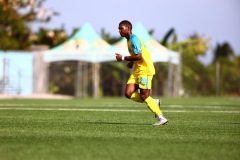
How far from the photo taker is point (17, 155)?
310 inches

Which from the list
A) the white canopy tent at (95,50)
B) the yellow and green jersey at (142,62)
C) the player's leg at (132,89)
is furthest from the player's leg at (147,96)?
the white canopy tent at (95,50)

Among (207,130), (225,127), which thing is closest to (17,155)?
(207,130)

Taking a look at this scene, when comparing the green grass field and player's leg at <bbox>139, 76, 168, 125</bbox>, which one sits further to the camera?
player's leg at <bbox>139, 76, 168, 125</bbox>

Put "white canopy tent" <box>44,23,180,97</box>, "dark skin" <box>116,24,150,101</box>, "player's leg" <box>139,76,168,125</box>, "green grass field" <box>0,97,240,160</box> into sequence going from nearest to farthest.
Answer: "green grass field" <box>0,97,240,160</box>, "dark skin" <box>116,24,150,101</box>, "player's leg" <box>139,76,168,125</box>, "white canopy tent" <box>44,23,180,97</box>

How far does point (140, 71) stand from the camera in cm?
1265

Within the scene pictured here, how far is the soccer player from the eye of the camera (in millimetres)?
12398

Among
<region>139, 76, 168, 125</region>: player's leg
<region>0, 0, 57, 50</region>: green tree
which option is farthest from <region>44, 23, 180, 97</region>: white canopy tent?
<region>139, 76, 168, 125</region>: player's leg

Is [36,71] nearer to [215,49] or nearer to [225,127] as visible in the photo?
[215,49]

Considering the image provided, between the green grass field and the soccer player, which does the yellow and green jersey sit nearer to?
the soccer player

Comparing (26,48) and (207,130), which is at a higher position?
(26,48)

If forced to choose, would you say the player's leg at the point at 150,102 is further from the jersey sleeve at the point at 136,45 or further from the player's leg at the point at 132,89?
the jersey sleeve at the point at 136,45

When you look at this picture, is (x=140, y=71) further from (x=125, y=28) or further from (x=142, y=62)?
(x=125, y=28)

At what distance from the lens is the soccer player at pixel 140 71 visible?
12.4m

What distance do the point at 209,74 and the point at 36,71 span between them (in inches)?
443
